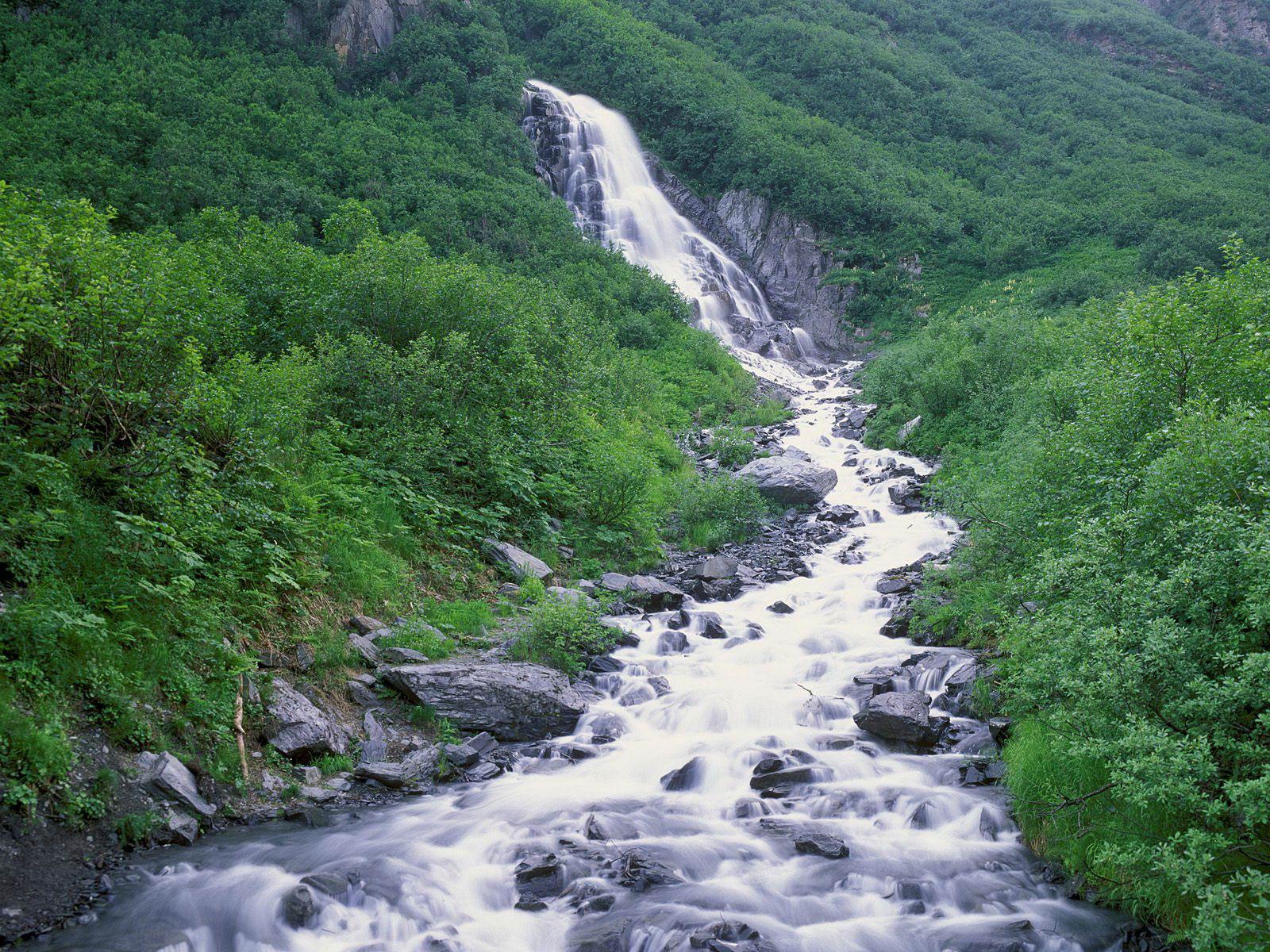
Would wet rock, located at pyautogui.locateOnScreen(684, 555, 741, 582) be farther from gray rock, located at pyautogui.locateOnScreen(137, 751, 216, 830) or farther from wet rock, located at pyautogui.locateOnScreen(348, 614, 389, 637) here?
gray rock, located at pyautogui.locateOnScreen(137, 751, 216, 830)

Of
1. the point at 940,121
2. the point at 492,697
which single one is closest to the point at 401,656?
the point at 492,697

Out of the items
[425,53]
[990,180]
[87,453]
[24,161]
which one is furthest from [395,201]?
[990,180]

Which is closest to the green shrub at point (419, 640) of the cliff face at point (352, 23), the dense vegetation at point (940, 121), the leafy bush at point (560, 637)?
the leafy bush at point (560, 637)

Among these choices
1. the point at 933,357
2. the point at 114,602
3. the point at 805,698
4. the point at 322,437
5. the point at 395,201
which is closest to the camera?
the point at 114,602

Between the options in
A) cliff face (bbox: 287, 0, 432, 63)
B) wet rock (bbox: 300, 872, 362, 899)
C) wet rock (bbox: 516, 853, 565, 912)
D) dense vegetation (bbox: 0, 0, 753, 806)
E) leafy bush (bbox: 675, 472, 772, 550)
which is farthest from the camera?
cliff face (bbox: 287, 0, 432, 63)

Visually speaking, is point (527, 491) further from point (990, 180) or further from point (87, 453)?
point (990, 180)

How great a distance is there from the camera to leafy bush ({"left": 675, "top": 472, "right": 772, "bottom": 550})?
16.8 meters

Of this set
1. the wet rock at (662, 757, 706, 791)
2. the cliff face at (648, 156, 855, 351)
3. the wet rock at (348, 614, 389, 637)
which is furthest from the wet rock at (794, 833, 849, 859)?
the cliff face at (648, 156, 855, 351)

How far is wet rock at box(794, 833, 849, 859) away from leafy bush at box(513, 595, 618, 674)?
407cm

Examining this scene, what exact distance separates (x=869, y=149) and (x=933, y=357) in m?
37.3

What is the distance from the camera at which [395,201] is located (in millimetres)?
33250

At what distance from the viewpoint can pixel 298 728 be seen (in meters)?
7.91

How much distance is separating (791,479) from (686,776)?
1156 centimetres

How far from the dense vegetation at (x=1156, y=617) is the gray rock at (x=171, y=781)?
23.8 feet
